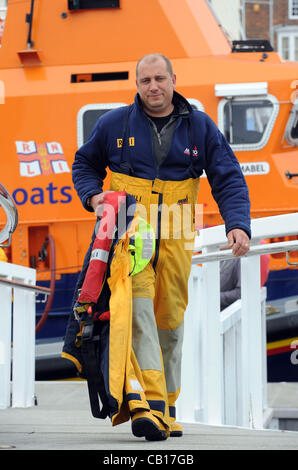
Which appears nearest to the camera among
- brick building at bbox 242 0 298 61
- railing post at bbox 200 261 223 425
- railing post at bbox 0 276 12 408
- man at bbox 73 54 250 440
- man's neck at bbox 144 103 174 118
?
man at bbox 73 54 250 440

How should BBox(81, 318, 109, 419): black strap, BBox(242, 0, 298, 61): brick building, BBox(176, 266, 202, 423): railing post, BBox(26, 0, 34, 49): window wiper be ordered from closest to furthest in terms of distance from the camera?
BBox(81, 318, 109, 419): black strap
BBox(176, 266, 202, 423): railing post
BBox(26, 0, 34, 49): window wiper
BBox(242, 0, 298, 61): brick building

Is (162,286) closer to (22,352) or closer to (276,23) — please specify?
(22,352)

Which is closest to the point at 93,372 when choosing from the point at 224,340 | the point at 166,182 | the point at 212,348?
the point at 166,182

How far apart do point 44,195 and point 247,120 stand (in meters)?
1.91

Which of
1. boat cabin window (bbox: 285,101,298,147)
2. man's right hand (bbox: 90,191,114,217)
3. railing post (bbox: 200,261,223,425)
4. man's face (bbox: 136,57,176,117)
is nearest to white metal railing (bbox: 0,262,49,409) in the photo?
railing post (bbox: 200,261,223,425)

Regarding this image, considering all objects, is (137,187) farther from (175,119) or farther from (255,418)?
(255,418)

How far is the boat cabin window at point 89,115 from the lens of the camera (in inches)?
322

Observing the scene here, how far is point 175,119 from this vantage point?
387cm

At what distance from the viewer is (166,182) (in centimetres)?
377

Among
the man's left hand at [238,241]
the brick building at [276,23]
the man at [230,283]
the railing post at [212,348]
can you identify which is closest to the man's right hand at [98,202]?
the man's left hand at [238,241]

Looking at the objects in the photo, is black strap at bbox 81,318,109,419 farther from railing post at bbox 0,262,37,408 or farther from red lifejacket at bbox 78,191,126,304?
railing post at bbox 0,262,37,408

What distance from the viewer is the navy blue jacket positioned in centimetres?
378

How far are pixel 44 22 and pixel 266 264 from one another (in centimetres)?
346
